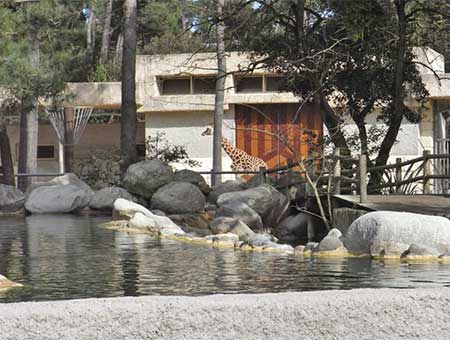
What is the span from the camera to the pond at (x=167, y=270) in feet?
29.6

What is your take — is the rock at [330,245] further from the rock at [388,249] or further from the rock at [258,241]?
the rock at [258,241]

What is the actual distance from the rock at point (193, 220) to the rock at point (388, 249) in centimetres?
780

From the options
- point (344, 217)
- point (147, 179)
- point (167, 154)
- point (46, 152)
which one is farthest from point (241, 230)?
point (46, 152)

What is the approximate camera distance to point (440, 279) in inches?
379

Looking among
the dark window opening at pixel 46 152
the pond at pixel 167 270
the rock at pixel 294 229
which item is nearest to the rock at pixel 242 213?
the rock at pixel 294 229

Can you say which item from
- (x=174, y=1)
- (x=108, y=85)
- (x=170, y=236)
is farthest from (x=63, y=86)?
(x=174, y=1)

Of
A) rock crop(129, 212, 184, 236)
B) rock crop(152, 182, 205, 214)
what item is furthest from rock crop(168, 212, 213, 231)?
rock crop(129, 212, 184, 236)

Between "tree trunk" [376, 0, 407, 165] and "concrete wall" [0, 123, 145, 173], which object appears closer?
"tree trunk" [376, 0, 407, 165]

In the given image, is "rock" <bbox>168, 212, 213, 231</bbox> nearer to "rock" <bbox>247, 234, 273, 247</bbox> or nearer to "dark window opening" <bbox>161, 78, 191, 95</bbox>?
"rock" <bbox>247, 234, 273, 247</bbox>

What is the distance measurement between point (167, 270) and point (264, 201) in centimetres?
845

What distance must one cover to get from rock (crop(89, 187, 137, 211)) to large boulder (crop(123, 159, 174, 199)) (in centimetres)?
27

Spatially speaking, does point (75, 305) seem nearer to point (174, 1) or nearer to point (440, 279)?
point (440, 279)

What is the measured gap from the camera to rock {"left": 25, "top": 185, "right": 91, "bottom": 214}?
2338 cm

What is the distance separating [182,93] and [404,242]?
78.4 ft
